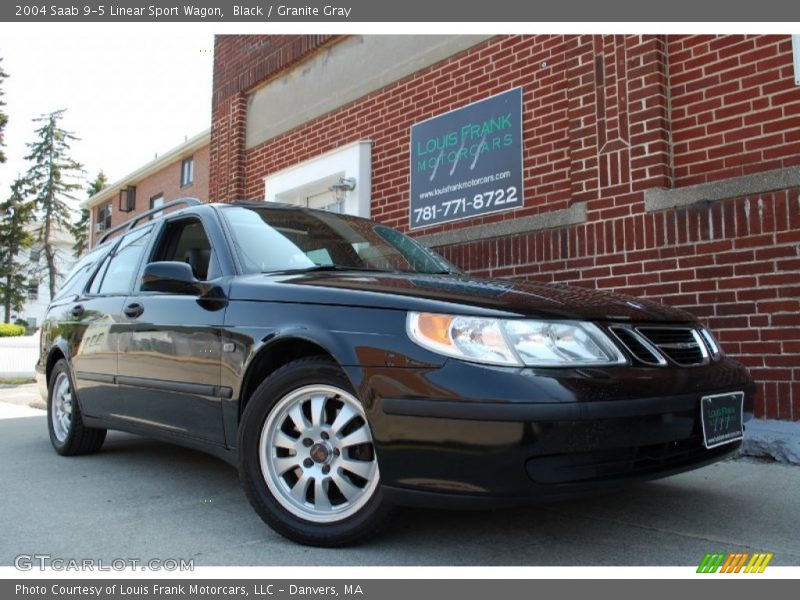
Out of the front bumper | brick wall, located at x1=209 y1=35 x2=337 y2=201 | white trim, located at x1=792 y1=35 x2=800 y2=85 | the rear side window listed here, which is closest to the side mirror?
the front bumper

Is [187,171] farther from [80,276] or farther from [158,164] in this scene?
[80,276]

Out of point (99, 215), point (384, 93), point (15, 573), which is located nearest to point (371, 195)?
point (384, 93)

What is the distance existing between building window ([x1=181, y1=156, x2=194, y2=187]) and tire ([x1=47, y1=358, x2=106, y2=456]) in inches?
716

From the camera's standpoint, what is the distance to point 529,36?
5.93 meters

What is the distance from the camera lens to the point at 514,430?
6.86 ft

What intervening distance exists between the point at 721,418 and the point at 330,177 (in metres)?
6.20

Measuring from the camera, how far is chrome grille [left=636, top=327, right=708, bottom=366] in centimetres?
257

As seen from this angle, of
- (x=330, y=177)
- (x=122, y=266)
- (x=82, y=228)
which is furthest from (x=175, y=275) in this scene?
(x=82, y=228)

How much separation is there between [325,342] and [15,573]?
4.39 ft

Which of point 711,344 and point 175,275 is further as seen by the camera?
point 175,275

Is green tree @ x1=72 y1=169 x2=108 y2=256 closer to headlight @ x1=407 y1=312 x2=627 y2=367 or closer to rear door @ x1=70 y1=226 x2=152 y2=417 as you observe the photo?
rear door @ x1=70 y1=226 x2=152 y2=417

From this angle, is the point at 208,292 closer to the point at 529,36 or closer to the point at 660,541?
the point at 660,541

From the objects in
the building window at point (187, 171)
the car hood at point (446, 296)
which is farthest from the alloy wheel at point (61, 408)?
the building window at point (187, 171)

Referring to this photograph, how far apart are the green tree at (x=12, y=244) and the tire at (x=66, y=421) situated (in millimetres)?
42575
